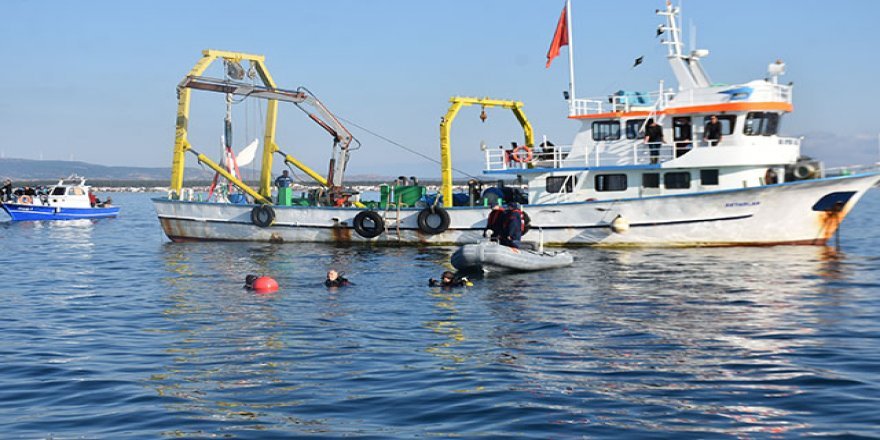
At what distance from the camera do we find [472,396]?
10.5 metres

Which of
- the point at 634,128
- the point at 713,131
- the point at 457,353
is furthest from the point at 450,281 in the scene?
the point at 634,128

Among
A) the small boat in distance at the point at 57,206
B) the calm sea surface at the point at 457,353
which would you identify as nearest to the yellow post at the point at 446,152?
the calm sea surface at the point at 457,353

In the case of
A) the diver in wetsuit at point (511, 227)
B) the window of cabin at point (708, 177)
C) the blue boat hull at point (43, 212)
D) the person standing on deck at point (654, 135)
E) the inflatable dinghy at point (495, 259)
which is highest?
the person standing on deck at point (654, 135)

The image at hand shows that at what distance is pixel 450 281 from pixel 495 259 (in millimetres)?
2170

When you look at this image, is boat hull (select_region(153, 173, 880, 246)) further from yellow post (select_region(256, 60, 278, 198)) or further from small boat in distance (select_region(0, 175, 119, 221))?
small boat in distance (select_region(0, 175, 119, 221))

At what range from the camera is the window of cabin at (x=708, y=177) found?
2650 centimetres

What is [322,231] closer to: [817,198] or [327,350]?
[817,198]

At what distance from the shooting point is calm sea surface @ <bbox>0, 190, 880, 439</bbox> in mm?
9617

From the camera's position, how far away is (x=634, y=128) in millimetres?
28016

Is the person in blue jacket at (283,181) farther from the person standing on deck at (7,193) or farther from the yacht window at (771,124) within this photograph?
the person standing on deck at (7,193)

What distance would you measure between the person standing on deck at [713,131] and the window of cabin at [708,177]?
0.81 m

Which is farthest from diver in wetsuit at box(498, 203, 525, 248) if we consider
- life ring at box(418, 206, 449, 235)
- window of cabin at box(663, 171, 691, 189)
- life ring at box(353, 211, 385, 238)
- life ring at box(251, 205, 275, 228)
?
life ring at box(251, 205, 275, 228)

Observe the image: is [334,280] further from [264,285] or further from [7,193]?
[7,193]

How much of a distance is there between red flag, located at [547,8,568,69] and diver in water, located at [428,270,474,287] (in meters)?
11.5
